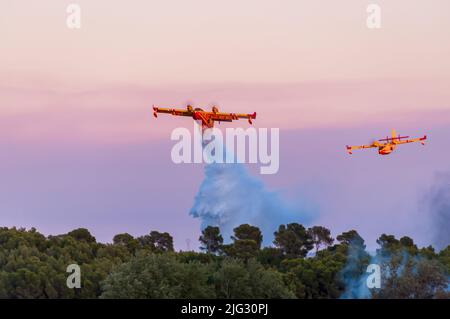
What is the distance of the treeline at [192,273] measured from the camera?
146 m

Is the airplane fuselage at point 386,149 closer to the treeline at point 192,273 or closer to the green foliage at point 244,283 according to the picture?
the treeline at point 192,273

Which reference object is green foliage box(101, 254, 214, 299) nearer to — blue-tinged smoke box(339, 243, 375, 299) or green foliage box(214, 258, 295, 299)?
green foliage box(214, 258, 295, 299)

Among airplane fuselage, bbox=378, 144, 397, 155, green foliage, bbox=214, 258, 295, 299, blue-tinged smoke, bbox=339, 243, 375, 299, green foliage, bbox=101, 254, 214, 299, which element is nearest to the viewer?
green foliage, bbox=101, 254, 214, 299

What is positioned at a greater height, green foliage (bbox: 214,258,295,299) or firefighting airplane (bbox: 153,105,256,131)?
firefighting airplane (bbox: 153,105,256,131)

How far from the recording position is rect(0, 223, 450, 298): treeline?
146m

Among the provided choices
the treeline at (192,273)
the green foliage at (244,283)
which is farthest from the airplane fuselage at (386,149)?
the green foliage at (244,283)

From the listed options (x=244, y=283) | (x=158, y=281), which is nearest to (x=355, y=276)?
(x=244, y=283)

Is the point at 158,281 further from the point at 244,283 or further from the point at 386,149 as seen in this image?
the point at 386,149

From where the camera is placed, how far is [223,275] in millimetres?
149375

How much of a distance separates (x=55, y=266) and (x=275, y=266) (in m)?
34.8

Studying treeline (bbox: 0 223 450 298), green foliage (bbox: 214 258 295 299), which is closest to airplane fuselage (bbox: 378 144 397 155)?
treeline (bbox: 0 223 450 298)
